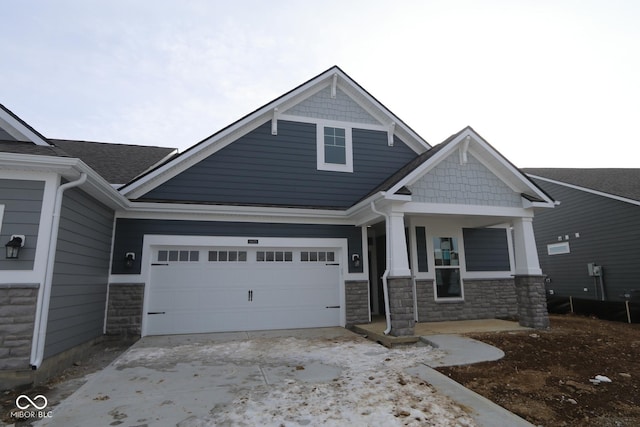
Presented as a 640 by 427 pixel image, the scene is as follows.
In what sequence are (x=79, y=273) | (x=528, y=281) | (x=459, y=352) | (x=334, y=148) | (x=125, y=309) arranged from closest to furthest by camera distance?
(x=459, y=352) → (x=79, y=273) → (x=125, y=309) → (x=528, y=281) → (x=334, y=148)

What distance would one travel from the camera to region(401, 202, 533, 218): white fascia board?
754cm

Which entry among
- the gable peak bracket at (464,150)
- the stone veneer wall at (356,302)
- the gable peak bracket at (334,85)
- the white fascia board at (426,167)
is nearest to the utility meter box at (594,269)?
the gable peak bracket at (464,150)

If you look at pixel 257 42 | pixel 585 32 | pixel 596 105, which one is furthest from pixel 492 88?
pixel 257 42

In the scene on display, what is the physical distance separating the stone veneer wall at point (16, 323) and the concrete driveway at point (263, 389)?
96cm

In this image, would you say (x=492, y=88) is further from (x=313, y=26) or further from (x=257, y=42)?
(x=257, y=42)

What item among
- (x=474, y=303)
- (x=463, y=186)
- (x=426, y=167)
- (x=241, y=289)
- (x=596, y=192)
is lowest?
(x=474, y=303)

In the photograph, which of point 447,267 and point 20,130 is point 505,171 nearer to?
point 447,267

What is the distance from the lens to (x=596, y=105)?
9.84 m

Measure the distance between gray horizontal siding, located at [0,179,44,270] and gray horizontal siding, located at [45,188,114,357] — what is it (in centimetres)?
36

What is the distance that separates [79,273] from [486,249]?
10004 mm

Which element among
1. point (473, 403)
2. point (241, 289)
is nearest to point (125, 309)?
point (241, 289)

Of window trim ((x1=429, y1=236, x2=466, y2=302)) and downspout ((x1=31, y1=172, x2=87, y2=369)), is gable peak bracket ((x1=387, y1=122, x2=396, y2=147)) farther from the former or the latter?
downspout ((x1=31, y1=172, x2=87, y2=369))

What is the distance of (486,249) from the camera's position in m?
10.1

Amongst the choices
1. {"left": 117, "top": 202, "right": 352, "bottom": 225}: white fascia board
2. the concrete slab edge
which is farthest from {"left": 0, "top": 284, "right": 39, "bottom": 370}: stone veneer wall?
the concrete slab edge
